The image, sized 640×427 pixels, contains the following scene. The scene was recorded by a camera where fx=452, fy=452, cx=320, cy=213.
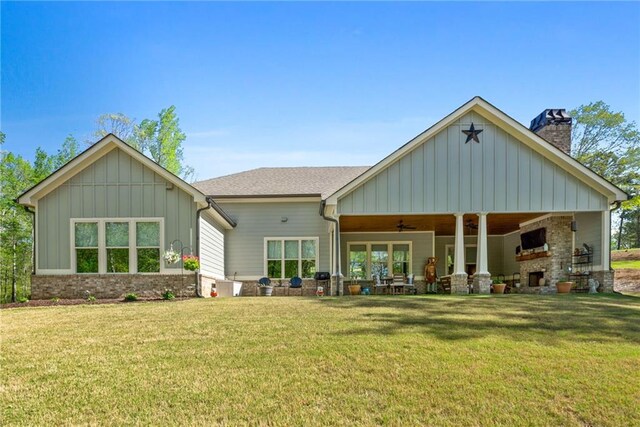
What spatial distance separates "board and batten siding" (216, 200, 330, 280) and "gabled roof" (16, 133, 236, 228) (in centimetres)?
370

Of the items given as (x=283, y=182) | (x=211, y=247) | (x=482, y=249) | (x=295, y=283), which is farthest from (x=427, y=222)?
(x=211, y=247)

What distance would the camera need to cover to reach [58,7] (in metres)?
12.8

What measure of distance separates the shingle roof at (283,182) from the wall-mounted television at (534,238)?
7.54 meters

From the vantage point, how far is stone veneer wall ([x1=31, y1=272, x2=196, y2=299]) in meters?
14.0

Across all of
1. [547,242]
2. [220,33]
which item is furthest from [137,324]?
[547,242]

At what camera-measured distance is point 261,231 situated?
1825 cm

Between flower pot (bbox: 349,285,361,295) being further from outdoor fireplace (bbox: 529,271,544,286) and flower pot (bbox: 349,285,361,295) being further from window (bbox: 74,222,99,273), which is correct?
window (bbox: 74,222,99,273)

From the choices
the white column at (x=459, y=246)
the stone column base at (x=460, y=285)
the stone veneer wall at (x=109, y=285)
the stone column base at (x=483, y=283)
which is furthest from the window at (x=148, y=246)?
the stone column base at (x=483, y=283)

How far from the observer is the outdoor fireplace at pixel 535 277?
57.0 ft

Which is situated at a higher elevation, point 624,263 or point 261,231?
point 261,231

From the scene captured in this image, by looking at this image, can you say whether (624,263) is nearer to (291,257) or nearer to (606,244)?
(606,244)

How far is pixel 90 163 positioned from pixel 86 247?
2719 millimetres

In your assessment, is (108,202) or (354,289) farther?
(354,289)

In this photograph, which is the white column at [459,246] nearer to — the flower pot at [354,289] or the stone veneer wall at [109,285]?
the flower pot at [354,289]
